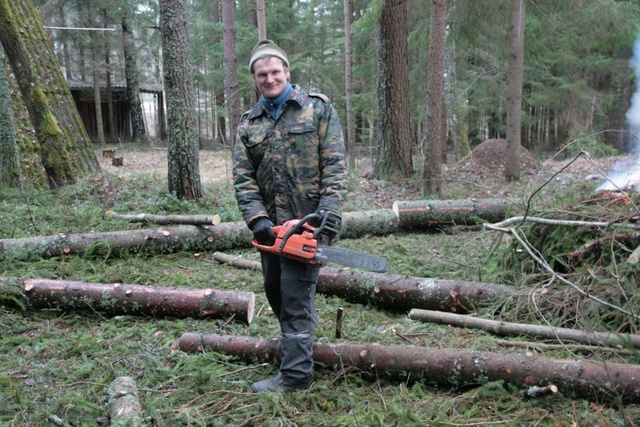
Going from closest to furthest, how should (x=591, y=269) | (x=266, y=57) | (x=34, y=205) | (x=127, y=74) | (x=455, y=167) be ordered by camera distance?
(x=266, y=57) < (x=591, y=269) < (x=34, y=205) < (x=455, y=167) < (x=127, y=74)

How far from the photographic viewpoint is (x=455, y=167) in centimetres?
1359

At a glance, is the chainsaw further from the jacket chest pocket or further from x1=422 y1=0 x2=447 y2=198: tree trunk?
x1=422 y1=0 x2=447 y2=198: tree trunk

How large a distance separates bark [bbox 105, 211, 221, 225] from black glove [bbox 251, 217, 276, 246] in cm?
366

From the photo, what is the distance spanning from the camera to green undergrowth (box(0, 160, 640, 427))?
3098mm

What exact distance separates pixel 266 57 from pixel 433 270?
3.65 metres

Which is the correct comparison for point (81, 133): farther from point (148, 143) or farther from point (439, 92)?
point (148, 143)

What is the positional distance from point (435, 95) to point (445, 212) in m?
2.55

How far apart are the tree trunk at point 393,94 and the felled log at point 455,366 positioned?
7638 mm

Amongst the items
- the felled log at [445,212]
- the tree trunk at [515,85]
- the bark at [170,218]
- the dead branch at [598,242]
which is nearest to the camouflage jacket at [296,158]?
the dead branch at [598,242]

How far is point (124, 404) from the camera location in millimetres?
3100

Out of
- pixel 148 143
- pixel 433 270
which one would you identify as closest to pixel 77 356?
pixel 433 270

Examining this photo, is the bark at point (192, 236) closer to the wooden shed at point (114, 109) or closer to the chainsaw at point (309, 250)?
the chainsaw at point (309, 250)

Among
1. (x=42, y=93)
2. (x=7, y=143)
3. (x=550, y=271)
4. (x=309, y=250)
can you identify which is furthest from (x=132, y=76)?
(x=550, y=271)

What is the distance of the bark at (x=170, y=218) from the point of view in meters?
6.86
